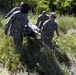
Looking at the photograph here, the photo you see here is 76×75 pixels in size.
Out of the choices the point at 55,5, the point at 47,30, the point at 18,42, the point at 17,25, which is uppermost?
the point at 17,25

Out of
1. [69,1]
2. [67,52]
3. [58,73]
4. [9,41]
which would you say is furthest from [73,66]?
[69,1]

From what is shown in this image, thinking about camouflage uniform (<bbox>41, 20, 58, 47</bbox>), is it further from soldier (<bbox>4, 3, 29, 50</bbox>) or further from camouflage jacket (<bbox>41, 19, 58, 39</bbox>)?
soldier (<bbox>4, 3, 29, 50</bbox>)

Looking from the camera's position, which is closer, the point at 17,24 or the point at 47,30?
the point at 17,24

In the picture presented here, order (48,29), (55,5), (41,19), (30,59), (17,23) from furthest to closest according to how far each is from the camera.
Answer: (55,5), (41,19), (48,29), (30,59), (17,23)

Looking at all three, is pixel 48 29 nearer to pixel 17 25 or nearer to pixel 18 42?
pixel 18 42

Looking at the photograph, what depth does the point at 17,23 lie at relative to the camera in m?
9.40

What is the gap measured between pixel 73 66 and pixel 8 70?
3495mm

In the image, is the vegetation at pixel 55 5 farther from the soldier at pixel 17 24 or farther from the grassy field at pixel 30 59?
the soldier at pixel 17 24

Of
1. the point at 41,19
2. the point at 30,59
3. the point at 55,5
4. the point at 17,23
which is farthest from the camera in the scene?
the point at 55,5

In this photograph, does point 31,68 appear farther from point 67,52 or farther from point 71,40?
point 71,40

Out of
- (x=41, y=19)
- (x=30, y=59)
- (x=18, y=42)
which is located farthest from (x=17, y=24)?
(x=41, y=19)

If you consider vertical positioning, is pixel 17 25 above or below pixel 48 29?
above

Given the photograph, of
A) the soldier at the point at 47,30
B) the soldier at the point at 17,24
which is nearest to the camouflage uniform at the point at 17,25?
the soldier at the point at 17,24

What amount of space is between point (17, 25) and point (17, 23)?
0.07m
